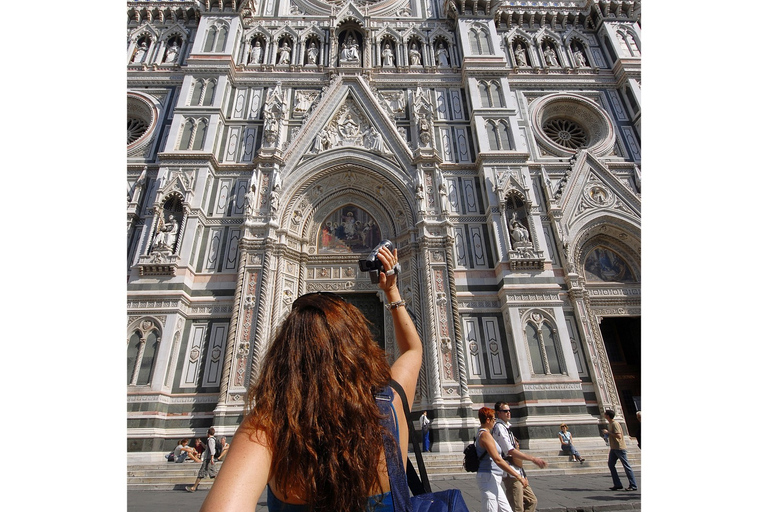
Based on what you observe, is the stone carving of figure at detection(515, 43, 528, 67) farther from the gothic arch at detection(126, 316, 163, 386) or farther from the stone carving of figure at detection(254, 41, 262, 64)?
the gothic arch at detection(126, 316, 163, 386)

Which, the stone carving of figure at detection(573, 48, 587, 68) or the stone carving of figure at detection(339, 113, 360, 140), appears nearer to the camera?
the stone carving of figure at detection(339, 113, 360, 140)

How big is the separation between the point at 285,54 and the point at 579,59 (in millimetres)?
11168

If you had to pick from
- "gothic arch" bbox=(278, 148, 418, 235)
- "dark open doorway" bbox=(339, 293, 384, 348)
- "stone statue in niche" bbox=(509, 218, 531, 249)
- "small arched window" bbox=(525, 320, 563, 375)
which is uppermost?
"gothic arch" bbox=(278, 148, 418, 235)

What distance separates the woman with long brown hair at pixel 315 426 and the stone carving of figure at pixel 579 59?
698 inches

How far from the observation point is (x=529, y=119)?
14.2 meters

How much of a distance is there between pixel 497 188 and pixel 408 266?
3.49 m

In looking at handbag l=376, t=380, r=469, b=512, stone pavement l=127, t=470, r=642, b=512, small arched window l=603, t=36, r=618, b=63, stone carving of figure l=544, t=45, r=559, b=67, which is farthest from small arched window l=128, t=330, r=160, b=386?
small arched window l=603, t=36, r=618, b=63

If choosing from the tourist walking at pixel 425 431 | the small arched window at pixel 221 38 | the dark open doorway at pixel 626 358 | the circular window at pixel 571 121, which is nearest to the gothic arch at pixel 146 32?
the small arched window at pixel 221 38

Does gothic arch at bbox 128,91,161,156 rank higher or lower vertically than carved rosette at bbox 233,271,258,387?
higher

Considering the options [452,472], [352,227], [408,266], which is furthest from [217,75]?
[452,472]

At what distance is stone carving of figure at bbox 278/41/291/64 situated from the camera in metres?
14.8

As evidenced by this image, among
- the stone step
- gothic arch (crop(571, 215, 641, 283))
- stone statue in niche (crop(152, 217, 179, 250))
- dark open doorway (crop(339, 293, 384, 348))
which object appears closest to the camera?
the stone step

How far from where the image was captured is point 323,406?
1.08 metres

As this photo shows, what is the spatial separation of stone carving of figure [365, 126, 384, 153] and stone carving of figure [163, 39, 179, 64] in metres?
7.92
